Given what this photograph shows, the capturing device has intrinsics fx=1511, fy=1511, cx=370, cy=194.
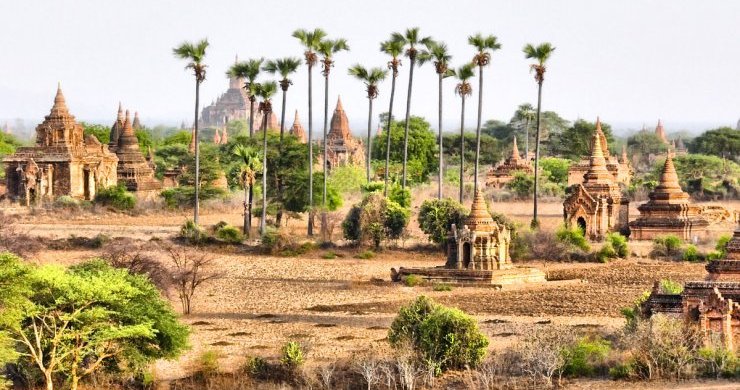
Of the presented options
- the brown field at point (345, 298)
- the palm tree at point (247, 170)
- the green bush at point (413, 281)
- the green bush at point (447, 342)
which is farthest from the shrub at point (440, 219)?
the green bush at point (447, 342)

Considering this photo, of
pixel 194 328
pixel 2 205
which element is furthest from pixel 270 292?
pixel 2 205

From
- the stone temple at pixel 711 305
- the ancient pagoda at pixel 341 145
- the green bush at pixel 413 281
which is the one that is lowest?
the green bush at pixel 413 281

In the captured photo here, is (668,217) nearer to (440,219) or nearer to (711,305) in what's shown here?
(440,219)

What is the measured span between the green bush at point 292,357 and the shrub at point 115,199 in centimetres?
3841

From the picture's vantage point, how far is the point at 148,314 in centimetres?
2856

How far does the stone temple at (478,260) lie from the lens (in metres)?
44.0

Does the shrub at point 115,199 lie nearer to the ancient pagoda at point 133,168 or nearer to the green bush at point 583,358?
the ancient pagoda at point 133,168

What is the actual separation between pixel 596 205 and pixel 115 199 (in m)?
22.0

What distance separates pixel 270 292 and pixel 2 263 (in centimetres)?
1598

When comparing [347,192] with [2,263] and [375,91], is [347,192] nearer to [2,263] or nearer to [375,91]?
[375,91]

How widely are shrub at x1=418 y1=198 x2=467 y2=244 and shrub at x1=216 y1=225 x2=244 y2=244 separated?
6705 mm

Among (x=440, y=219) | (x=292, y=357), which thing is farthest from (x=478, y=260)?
(x=292, y=357)

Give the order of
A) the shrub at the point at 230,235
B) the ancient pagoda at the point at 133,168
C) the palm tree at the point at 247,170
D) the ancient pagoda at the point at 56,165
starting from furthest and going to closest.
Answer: the ancient pagoda at the point at 133,168 < the ancient pagoda at the point at 56,165 < the palm tree at the point at 247,170 < the shrub at the point at 230,235

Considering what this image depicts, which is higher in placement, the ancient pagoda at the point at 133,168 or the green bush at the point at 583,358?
the ancient pagoda at the point at 133,168
